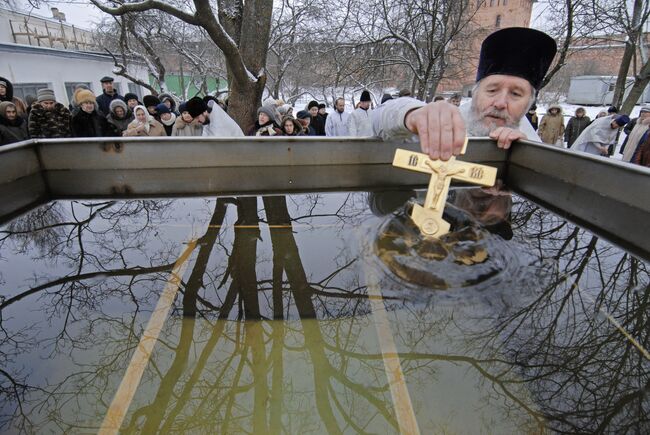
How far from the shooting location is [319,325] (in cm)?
128

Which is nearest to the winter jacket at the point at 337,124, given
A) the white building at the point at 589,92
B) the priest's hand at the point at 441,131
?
the priest's hand at the point at 441,131

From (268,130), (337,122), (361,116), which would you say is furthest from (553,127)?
(268,130)

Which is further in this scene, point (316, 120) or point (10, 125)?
point (316, 120)

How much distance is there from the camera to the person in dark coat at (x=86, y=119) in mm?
4891

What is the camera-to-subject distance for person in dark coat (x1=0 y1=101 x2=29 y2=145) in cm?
436

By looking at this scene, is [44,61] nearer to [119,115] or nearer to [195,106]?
[119,115]

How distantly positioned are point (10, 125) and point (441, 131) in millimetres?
5489

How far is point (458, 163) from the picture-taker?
139 centimetres

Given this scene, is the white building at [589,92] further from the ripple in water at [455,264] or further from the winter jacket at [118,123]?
the ripple in water at [455,264]

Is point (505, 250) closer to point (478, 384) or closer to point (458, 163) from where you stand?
point (458, 163)

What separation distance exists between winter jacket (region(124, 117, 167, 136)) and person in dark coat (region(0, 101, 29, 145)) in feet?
3.91

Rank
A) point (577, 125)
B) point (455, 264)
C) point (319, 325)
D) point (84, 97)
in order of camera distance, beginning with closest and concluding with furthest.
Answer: point (319, 325), point (455, 264), point (84, 97), point (577, 125)

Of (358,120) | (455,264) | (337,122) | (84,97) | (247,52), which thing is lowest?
(455,264)

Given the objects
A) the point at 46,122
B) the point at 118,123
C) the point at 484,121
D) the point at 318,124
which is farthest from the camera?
the point at 318,124
